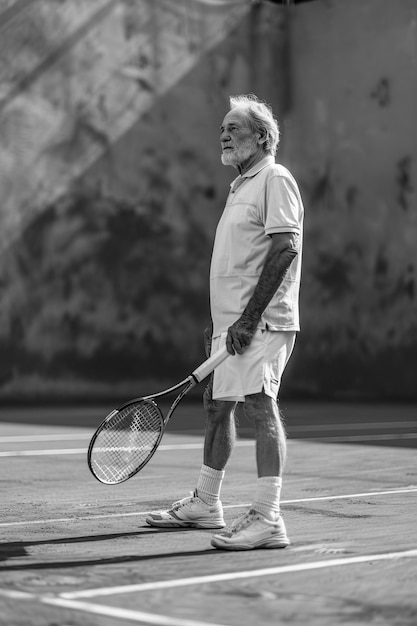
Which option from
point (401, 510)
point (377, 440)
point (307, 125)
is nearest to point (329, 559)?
point (401, 510)

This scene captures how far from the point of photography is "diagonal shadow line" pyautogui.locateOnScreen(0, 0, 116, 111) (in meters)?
17.1

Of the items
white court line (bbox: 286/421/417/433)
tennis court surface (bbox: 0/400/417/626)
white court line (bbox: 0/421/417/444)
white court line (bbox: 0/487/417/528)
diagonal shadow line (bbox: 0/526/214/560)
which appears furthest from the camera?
white court line (bbox: 286/421/417/433)

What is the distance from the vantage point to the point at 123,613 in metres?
4.09

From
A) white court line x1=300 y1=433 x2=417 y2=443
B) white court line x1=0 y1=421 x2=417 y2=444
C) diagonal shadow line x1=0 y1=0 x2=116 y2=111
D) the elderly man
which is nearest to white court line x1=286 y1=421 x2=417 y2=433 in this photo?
white court line x1=0 y1=421 x2=417 y2=444

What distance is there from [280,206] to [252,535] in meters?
1.44

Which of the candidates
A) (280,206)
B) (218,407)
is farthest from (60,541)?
(280,206)

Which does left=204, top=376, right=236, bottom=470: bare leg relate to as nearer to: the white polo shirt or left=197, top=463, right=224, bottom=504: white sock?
left=197, top=463, right=224, bottom=504: white sock

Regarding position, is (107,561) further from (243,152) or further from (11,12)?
(11,12)

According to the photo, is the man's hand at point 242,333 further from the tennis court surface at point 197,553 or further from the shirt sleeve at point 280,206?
the tennis court surface at point 197,553

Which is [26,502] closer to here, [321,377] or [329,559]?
[329,559]

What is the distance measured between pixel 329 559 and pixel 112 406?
41.3 feet

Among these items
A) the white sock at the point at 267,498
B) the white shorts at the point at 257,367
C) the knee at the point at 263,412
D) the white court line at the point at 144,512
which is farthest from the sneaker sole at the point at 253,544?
the white court line at the point at 144,512

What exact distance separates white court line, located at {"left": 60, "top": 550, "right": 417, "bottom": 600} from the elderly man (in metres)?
0.44

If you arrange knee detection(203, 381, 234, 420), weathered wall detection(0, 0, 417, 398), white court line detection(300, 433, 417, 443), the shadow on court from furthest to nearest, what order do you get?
weathered wall detection(0, 0, 417, 398) < the shadow on court < white court line detection(300, 433, 417, 443) < knee detection(203, 381, 234, 420)
